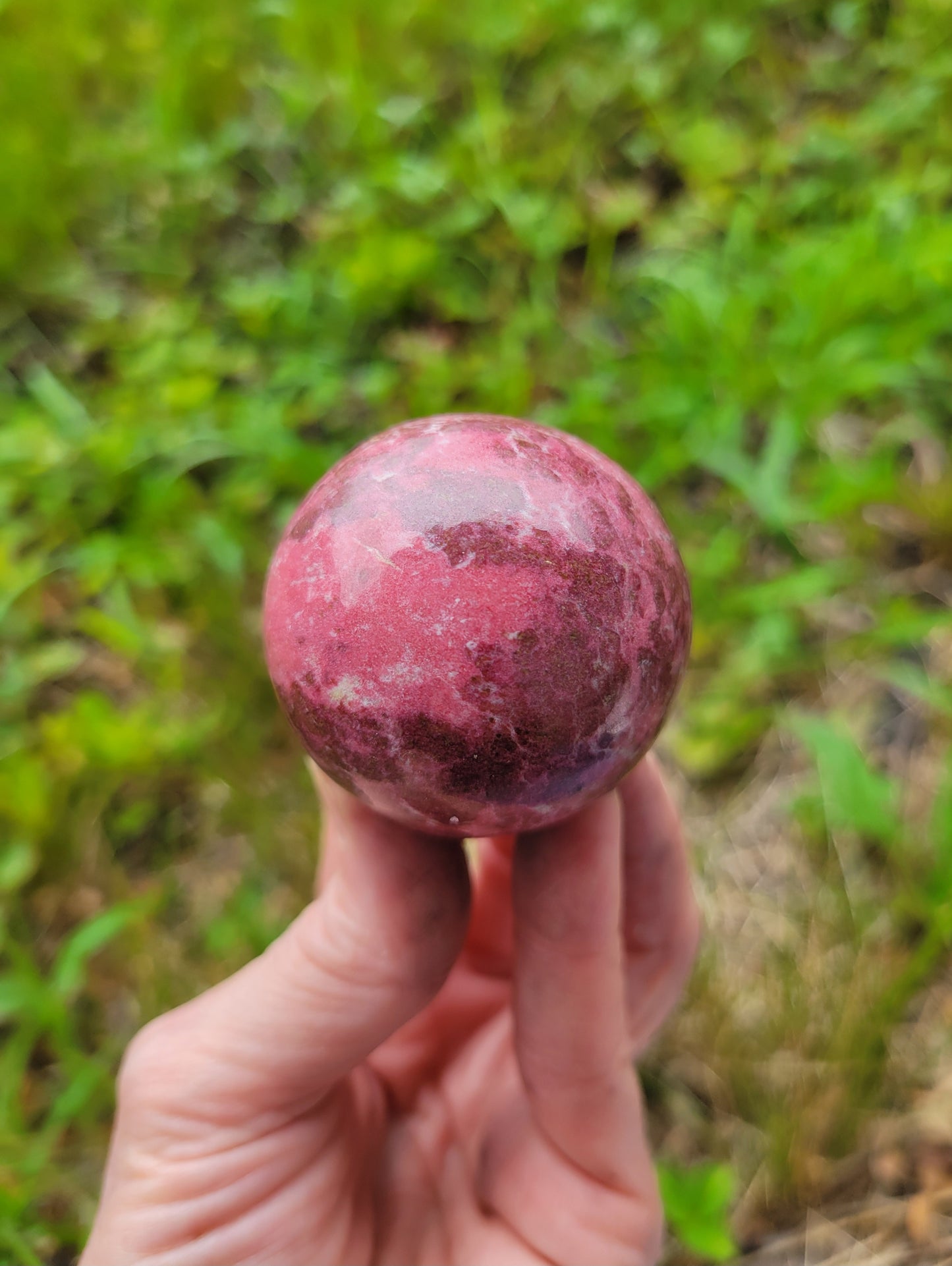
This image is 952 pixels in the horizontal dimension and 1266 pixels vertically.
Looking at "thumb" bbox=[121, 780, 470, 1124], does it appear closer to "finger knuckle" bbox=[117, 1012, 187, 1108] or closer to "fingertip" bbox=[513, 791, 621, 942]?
"finger knuckle" bbox=[117, 1012, 187, 1108]

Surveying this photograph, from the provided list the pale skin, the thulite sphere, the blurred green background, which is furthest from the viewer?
the blurred green background

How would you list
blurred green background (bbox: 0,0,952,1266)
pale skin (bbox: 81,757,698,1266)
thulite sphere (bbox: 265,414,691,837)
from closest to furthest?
1. thulite sphere (bbox: 265,414,691,837)
2. pale skin (bbox: 81,757,698,1266)
3. blurred green background (bbox: 0,0,952,1266)

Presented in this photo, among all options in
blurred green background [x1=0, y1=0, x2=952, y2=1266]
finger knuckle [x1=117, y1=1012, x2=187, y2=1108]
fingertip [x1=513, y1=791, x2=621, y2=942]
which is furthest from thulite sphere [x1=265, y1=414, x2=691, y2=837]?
blurred green background [x1=0, y1=0, x2=952, y2=1266]

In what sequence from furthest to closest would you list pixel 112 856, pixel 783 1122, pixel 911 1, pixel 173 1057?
1. pixel 911 1
2. pixel 112 856
3. pixel 783 1122
4. pixel 173 1057

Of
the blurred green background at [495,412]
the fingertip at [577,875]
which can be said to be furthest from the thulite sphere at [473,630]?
the blurred green background at [495,412]

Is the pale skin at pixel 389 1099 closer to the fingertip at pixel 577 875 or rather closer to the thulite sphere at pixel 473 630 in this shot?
the fingertip at pixel 577 875

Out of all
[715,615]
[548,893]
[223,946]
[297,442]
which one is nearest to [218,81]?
[297,442]

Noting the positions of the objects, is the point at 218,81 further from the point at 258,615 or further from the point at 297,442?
the point at 258,615

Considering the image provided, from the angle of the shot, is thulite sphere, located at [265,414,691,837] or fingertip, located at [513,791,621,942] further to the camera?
fingertip, located at [513,791,621,942]
